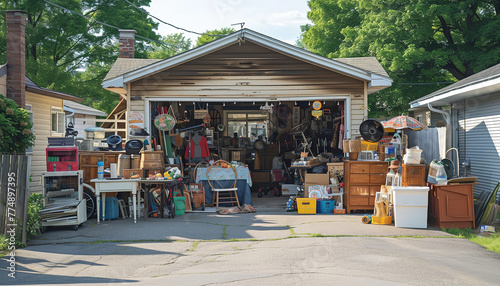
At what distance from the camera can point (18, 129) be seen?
891 cm

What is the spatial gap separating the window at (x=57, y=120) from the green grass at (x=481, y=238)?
525 inches

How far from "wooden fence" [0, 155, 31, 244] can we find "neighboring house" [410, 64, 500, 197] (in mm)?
9030

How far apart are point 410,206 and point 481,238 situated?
1441mm

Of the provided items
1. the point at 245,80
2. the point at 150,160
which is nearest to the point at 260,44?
the point at 245,80

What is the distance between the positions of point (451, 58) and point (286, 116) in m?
8.82

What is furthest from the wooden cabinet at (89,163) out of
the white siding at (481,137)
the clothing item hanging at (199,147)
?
the white siding at (481,137)

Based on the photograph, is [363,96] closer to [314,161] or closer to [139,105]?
[314,161]

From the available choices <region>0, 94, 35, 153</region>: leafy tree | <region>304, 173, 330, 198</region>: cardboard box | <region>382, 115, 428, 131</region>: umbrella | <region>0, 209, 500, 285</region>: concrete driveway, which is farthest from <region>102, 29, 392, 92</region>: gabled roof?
<region>0, 209, 500, 285</region>: concrete driveway

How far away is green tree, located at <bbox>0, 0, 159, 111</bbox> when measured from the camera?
2322 centimetres

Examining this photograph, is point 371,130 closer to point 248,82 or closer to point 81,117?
point 248,82

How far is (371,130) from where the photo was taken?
11.6 meters

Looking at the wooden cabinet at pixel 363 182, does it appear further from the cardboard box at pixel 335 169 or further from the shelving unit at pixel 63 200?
the shelving unit at pixel 63 200

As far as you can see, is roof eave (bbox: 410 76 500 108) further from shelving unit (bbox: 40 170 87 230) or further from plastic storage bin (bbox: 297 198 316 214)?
shelving unit (bbox: 40 170 87 230)

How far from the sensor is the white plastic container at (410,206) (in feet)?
30.8
